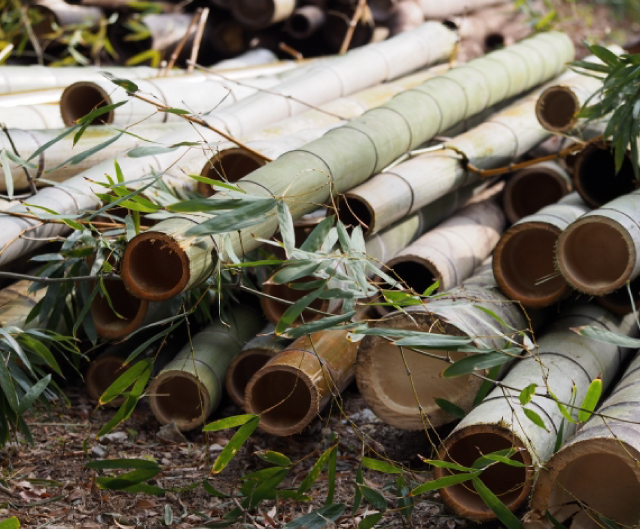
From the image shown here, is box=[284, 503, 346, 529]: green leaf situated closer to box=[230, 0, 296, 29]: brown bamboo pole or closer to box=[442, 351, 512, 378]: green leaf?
box=[442, 351, 512, 378]: green leaf

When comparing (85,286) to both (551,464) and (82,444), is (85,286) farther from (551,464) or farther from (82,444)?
(551,464)

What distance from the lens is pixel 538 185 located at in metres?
3.28

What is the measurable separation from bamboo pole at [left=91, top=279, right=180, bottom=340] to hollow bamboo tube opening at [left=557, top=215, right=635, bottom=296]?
116 cm

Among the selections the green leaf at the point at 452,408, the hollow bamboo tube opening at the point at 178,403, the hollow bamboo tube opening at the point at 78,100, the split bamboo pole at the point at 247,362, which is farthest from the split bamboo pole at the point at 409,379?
the hollow bamboo tube opening at the point at 78,100

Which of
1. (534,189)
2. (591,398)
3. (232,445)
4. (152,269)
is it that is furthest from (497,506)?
(534,189)

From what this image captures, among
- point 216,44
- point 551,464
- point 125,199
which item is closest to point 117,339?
point 125,199

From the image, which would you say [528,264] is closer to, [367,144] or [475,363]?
[367,144]

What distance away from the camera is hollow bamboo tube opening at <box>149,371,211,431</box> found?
2520 mm

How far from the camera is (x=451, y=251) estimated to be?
2.77m

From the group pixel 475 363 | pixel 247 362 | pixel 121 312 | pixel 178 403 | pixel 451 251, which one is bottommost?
pixel 178 403

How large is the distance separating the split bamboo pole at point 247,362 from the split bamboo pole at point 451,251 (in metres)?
0.47

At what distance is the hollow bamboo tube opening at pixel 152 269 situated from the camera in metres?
2.01

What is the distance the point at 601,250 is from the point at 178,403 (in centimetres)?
133

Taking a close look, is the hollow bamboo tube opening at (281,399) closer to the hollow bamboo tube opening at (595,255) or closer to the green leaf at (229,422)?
the green leaf at (229,422)
